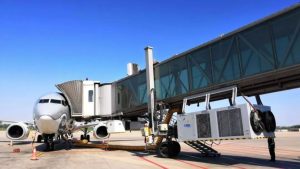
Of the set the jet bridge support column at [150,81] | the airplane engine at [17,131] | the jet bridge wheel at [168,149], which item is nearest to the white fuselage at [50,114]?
the airplane engine at [17,131]

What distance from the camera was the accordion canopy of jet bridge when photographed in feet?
44.5

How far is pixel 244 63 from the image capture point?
51.4 feet

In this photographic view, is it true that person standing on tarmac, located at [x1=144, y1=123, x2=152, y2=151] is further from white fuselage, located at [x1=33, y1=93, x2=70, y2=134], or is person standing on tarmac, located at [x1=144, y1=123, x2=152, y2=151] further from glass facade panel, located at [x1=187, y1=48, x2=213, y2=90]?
white fuselage, located at [x1=33, y1=93, x2=70, y2=134]

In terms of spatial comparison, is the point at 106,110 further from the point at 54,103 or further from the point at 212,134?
the point at 212,134

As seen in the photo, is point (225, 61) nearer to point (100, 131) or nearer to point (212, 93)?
point (212, 93)

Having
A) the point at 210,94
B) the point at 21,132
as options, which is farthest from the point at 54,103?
the point at 210,94

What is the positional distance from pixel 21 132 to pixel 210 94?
1921 cm

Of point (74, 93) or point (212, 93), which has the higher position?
point (74, 93)

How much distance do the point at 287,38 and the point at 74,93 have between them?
20.8m

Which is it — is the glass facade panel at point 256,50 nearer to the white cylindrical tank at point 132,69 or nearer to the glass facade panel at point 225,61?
the glass facade panel at point 225,61

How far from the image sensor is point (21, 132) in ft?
90.9

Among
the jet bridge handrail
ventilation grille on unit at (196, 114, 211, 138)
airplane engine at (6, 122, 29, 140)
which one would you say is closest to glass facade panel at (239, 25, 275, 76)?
the jet bridge handrail

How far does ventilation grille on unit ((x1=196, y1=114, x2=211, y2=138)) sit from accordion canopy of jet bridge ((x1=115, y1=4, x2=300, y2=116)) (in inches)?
66.5

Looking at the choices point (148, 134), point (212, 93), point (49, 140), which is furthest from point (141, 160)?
point (49, 140)
